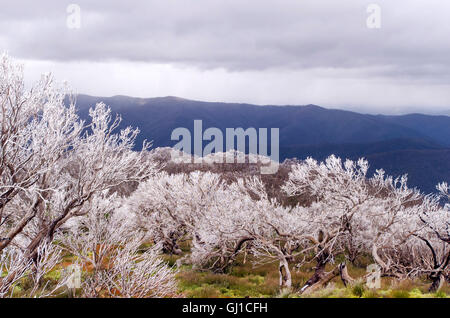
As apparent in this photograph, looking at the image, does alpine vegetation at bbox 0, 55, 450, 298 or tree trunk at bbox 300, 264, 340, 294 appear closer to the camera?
alpine vegetation at bbox 0, 55, 450, 298

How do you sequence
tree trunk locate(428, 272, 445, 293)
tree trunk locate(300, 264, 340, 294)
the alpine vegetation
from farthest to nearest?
tree trunk locate(300, 264, 340, 294), tree trunk locate(428, 272, 445, 293), the alpine vegetation

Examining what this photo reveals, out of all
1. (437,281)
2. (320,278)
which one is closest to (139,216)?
(320,278)

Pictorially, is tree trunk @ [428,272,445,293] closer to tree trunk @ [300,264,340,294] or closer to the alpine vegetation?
the alpine vegetation

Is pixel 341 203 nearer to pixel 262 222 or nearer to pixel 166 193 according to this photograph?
pixel 262 222

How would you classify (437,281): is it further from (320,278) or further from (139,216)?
(139,216)

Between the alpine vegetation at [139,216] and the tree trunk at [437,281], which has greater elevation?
the alpine vegetation at [139,216]


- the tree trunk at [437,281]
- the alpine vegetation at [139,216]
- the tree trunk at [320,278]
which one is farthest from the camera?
the tree trunk at [320,278]

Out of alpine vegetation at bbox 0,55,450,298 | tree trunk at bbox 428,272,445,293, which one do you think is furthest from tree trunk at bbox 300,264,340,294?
tree trunk at bbox 428,272,445,293

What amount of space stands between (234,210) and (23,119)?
1180 centimetres

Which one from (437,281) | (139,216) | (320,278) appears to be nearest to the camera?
(437,281)

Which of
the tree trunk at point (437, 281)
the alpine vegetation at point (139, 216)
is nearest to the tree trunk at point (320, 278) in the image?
the alpine vegetation at point (139, 216)

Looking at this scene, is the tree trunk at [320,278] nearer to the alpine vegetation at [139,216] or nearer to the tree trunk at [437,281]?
the alpine vegetation at [139,216]

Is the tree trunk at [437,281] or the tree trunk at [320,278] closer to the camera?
Answer: the tree trunk at [437,281]

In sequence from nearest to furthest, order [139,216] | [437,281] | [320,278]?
[437,281], [320,278], [139,216]
